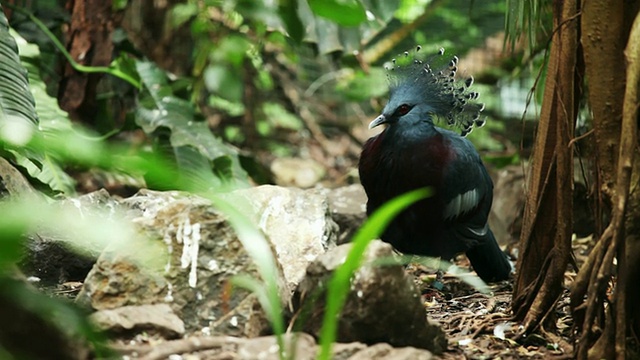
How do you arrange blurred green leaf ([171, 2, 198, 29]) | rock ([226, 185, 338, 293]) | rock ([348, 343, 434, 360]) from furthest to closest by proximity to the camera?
blurred green leaf ([171, 2, 198, 29]), rock ([226, 185, 338, 293]), rock ([348, 343, 434, 360])

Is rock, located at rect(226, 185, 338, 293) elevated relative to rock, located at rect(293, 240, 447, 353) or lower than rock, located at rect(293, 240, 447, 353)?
lower

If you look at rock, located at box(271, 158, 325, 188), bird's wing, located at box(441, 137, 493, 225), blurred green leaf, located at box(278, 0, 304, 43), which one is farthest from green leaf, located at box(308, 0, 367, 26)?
rock, located at box(271, 158, 325, 188)

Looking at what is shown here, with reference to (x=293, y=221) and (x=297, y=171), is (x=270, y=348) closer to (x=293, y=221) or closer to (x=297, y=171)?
(x=293, y=221)

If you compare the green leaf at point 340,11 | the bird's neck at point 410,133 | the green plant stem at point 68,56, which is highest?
the green leaf at point 340,11

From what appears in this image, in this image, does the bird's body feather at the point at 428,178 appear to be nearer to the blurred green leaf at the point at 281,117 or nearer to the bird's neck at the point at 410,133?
the bird's neck at the point at 410,133

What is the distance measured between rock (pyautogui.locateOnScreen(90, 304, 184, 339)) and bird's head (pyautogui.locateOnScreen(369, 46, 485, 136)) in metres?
1.82

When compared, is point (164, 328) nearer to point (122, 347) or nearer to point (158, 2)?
point (122, 347)

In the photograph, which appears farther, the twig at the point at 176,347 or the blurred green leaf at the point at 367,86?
the blurred green leaf at the point at 367,86

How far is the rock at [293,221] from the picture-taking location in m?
3.13

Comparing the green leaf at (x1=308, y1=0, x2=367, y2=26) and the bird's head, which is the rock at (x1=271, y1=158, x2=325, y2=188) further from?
the bird's head

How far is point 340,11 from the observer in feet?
13.3

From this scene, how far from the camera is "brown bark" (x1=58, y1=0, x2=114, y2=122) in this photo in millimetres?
4652

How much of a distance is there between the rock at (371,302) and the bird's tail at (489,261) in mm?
1789

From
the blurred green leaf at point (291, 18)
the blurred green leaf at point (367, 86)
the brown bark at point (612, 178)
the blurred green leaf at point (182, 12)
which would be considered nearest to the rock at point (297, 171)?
the blurred green leaf at point (367, 86)
